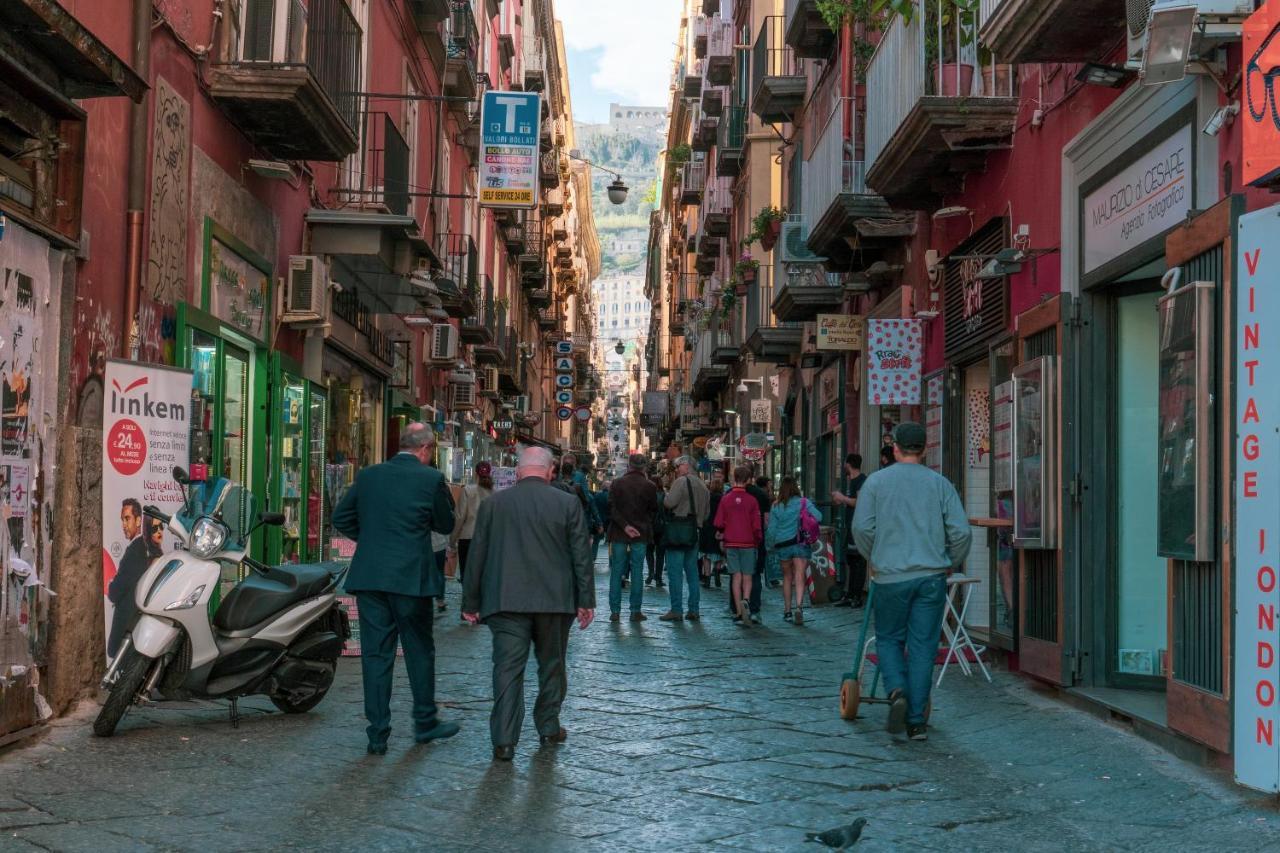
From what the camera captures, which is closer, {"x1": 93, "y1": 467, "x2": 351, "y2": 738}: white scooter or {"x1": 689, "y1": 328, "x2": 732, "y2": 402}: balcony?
{"x1": 93, "y1": 467, "x2": 351, "y2": 738}: white scooter

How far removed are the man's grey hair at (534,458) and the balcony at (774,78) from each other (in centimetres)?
1873

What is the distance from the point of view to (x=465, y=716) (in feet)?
29.8

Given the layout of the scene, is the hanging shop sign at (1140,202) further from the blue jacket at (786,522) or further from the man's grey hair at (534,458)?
the blue jacket at (786,522)

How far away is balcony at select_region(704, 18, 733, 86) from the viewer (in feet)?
129

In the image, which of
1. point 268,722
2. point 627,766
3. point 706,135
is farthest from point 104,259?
point 706,135

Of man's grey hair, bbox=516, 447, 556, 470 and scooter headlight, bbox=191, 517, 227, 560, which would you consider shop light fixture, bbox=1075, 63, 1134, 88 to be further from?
scooter headlight, bbox=191, 517, 227, 560

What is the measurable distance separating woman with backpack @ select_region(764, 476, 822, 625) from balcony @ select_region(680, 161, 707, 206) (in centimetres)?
3340

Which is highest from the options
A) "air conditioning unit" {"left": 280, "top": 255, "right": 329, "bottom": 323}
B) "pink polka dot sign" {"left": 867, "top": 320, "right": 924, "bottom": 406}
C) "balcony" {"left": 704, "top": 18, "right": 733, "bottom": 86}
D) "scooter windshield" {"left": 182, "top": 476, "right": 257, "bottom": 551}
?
"balcony" {"left": 704, "top": 18, "right": 733, "bottom": 86}

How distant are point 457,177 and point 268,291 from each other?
14.4 m

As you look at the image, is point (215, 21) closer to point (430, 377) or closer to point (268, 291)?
point (268, 291)

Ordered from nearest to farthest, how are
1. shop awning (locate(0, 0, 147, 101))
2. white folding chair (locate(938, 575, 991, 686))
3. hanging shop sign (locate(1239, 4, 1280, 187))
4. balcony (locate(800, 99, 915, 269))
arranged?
1. hanging shop sign (locate(1239, 4, 1280, 187))
2. shop awning (locate(0, 0, 147, 101))
3. white folding chair (locate(938, 575, 991, 686))
4. balcony (locate(800, 99, 915, 269))

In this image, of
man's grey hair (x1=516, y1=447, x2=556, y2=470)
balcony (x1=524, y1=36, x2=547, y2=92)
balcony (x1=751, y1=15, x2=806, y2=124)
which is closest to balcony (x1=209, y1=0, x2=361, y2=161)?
man's grey hair (x1=516, y1=447, x2=556, y2=470)

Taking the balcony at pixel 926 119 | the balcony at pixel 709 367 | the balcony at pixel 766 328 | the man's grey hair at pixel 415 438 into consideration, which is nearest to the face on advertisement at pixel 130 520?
the man's grey hair at pixel 415 438

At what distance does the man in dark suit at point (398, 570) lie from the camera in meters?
7.81
